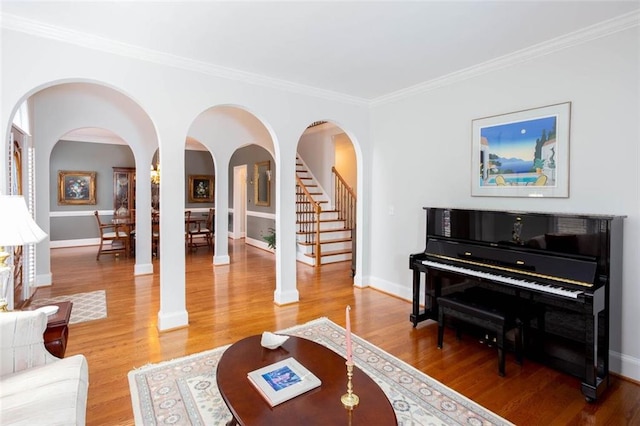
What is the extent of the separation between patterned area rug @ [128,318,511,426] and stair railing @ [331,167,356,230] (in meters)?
4.59

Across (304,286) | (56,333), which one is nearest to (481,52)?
(304,286)

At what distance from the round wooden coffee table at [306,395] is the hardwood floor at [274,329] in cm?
91

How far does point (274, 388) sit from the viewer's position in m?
1.67

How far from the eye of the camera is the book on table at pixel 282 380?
5.33ft

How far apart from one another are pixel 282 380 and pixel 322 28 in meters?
2.64

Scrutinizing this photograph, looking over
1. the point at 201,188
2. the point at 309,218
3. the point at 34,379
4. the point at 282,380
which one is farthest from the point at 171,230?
the point at 201,188

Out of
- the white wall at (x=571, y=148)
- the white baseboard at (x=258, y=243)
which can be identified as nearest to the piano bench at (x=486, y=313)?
the white wall at (x=571, y=148)

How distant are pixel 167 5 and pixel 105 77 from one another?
1.13m

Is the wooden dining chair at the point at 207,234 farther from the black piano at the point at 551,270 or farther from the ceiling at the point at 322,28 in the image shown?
the black piano at the point at 551,270

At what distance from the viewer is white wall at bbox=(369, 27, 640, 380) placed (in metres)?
2.62

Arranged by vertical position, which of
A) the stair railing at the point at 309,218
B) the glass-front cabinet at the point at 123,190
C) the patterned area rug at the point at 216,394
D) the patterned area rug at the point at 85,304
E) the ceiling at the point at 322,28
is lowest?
the patterned area rug at the point at 216,394

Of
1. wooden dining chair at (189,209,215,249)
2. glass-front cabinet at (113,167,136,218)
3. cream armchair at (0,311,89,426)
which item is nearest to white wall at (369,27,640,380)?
cream armchair at (0,311,89,426)

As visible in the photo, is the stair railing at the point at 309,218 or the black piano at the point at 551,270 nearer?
the black piano at the point at 551,270

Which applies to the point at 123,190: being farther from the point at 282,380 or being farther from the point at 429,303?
the point at 282,380
